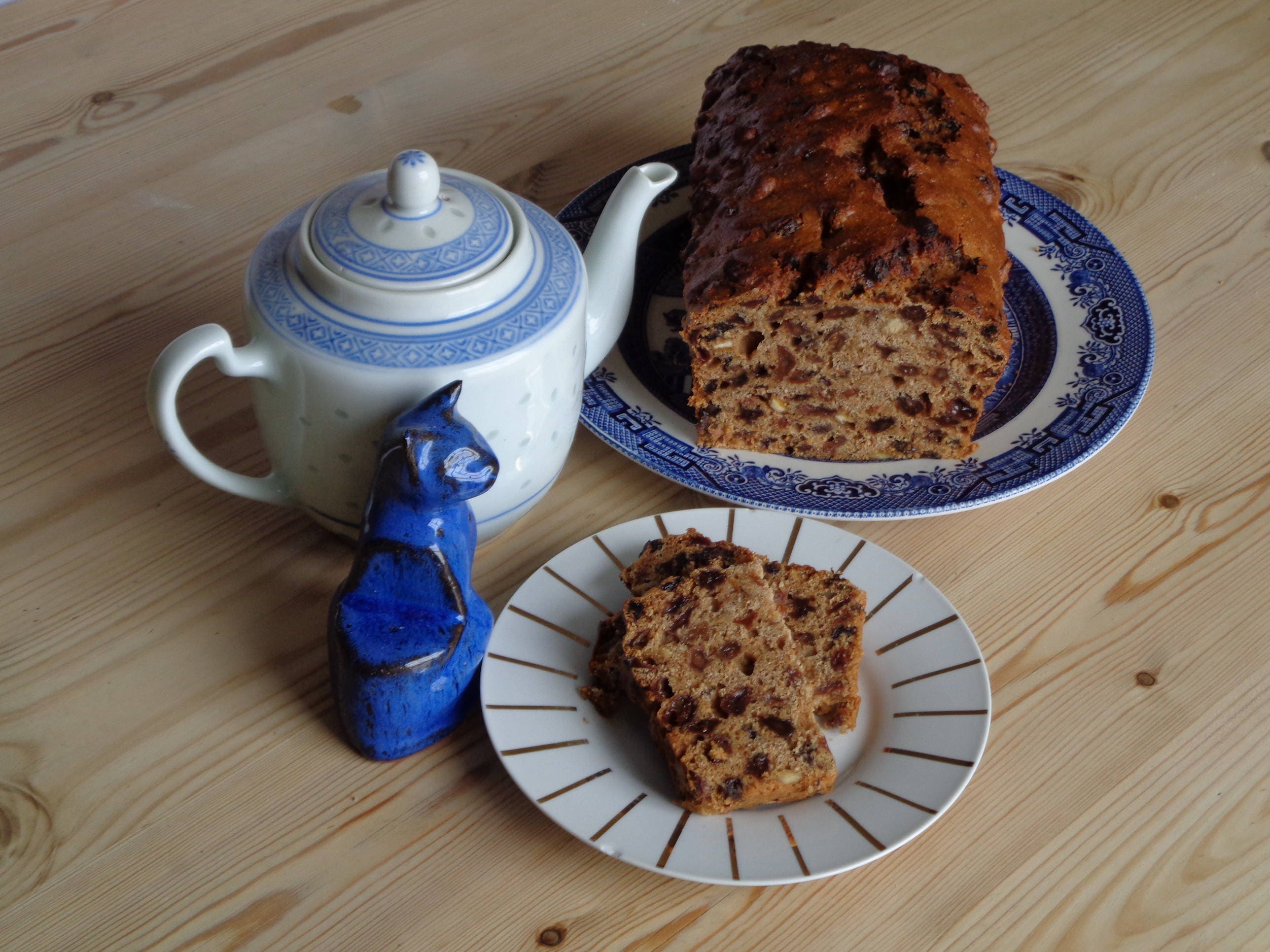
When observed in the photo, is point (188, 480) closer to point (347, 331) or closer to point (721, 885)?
point (347, 331)

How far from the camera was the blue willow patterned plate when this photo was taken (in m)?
1.30

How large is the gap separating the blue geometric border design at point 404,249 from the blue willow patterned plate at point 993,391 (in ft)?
1.10

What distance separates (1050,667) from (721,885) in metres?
0.42

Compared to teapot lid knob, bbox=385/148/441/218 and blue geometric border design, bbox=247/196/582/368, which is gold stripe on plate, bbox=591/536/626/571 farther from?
teapot lid knob, bbox=385/148/441/218

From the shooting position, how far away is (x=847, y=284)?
1.29 metres

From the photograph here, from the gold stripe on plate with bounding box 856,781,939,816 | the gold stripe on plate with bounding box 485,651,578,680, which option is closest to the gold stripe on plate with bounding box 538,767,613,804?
the gold stripe on plate with bounding box 485,651,578,680

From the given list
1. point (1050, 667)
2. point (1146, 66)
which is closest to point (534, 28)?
point (1146, 66)

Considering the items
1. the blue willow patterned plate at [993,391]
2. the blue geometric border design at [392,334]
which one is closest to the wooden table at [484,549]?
the blue willow patterned plate at [993,391]

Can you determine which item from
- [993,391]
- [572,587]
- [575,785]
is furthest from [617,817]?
[993,391]

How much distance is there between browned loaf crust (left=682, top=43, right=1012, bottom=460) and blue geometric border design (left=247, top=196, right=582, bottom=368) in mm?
294

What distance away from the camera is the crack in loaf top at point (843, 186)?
130 centimetres

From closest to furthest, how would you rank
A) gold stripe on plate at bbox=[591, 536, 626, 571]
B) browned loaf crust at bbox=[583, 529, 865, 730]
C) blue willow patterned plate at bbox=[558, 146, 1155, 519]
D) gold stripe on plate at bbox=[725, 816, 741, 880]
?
gold stripe on plate at bbox=[725, 816, 741, 880], browned loaf crust at bbox=[583, 529, 865, 730], gold stripe on plate at bbox=[591, 536, 626, 571], blue willow patterned plate at bbox=[558, 146, 1155, 519]

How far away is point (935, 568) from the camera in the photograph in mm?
1291

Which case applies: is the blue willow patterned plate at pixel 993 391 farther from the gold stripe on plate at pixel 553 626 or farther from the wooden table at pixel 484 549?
the gold stripe on plate at pixel 553 626
